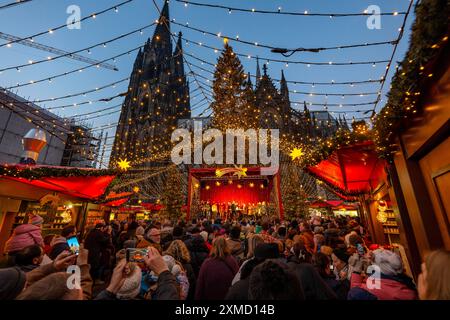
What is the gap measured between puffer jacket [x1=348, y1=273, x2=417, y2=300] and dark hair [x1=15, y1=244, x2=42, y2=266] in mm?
3510

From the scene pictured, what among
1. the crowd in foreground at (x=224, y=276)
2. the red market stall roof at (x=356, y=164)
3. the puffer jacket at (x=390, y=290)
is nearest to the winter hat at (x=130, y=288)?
the crowd in foreground at (x=224, y=276)

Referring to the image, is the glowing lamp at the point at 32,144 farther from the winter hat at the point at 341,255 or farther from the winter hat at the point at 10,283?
the winter hat at the point at 341,255

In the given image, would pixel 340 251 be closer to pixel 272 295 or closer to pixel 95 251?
pixel 272 295

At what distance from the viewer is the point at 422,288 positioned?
4.47 ft

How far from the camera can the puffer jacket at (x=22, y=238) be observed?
3113 millimetres

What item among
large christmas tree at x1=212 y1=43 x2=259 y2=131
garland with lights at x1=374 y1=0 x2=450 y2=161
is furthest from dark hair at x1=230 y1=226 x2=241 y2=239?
large christmas tree at x1=212 y1=43 x2=259 y2=131

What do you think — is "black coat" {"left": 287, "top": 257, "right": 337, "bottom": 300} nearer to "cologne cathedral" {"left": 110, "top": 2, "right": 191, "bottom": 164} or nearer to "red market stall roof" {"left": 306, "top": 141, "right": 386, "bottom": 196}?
"red market stall roof" {"left": 306, "top": 141, "right": 386, "bottom": 196}

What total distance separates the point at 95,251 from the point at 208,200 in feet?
34.3

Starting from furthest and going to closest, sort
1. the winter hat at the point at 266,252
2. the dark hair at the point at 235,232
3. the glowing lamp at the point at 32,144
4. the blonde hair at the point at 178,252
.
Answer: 1. the glowing lamp at the point at 32,144
2. the dark hair at the point at 235,232
3. the blonde hair at the point at 178,252
4. the winter hat at the point at 266,252

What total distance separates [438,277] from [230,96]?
48.1ft

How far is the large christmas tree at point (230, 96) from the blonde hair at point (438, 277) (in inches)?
545

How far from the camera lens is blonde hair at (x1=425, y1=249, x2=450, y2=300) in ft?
4.01

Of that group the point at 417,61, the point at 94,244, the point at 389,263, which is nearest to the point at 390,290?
the point at 389,263

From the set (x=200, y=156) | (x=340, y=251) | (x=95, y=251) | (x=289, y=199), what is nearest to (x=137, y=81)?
(x=200, y=156)
